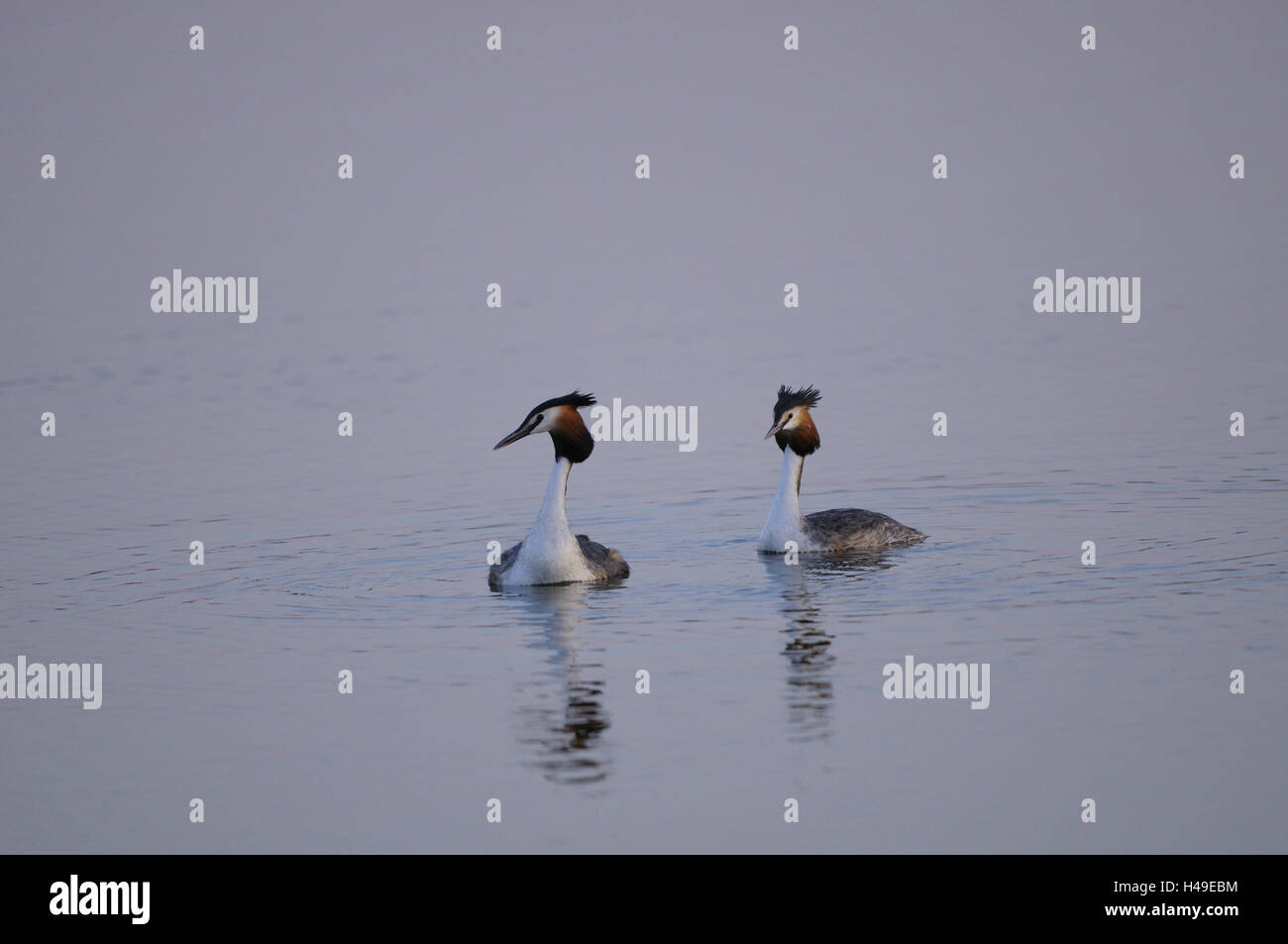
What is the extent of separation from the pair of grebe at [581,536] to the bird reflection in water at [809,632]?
0.30m

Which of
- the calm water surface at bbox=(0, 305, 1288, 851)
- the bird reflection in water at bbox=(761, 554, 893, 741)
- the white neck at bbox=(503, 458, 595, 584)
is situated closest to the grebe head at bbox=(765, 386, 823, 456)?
the calm water surface at bbox=(0, 305, 1288, 851)

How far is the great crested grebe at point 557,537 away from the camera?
20.8 m

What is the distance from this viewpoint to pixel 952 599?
19391 mm

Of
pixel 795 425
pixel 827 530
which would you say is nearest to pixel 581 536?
pixel 827 530

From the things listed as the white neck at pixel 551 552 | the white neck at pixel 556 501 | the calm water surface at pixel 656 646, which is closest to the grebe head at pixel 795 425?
the calm water surface at pixel 656 646

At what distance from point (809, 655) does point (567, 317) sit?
31.9 metres

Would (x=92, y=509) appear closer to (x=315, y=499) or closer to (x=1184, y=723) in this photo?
(x=315, y=499)

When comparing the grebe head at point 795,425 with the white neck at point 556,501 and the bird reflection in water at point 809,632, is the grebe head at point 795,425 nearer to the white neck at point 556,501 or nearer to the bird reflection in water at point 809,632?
the bird reflection in water at point 809,632

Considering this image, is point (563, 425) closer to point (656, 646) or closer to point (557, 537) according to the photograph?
point (557, 537)

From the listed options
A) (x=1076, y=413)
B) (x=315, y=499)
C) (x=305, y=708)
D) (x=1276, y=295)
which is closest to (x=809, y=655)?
(x=305, y=708)

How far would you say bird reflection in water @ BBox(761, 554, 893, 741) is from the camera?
1538cm

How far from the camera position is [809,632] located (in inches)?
717

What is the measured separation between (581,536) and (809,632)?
171 inches

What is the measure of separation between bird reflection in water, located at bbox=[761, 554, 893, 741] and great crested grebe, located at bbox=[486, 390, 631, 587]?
200 centimetres
